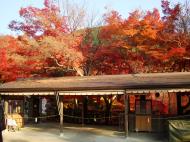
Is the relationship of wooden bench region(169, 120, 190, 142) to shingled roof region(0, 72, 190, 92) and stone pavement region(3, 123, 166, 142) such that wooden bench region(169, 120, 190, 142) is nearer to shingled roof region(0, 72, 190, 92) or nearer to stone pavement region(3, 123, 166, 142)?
stone pavement region(3, 123, 166, 142)

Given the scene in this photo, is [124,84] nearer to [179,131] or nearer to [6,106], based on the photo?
[179,131]

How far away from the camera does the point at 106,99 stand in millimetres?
27656

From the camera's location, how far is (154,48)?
26.9 metres

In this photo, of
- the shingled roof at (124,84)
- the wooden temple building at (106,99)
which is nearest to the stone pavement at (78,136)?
the wooden temple building at (106,99)

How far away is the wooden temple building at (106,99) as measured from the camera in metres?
19.3

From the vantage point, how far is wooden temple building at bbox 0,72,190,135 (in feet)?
63.3

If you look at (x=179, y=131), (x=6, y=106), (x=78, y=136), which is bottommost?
(x=78, y=136)

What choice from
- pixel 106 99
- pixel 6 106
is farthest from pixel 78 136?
pixel 106 99

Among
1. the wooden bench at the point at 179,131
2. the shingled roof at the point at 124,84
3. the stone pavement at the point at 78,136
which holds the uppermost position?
the shingled roof at the point at 124,84

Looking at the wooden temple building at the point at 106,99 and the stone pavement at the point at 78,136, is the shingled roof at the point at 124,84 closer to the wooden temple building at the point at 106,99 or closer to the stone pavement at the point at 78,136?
the wooden temple building at the point at 106,99

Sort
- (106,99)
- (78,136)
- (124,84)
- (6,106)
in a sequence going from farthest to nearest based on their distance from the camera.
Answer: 1. (106,99)
2. (6,106)
3. (78,136)
4. (124,84)

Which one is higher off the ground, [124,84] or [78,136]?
[124,84]

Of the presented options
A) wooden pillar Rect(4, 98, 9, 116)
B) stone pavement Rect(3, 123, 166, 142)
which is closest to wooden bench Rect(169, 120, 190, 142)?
stone pavement Rect(3, 123, 166, 142)

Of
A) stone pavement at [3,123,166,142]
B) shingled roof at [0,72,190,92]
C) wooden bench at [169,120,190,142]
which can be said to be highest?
shingled roof at [0,72,190,92]
